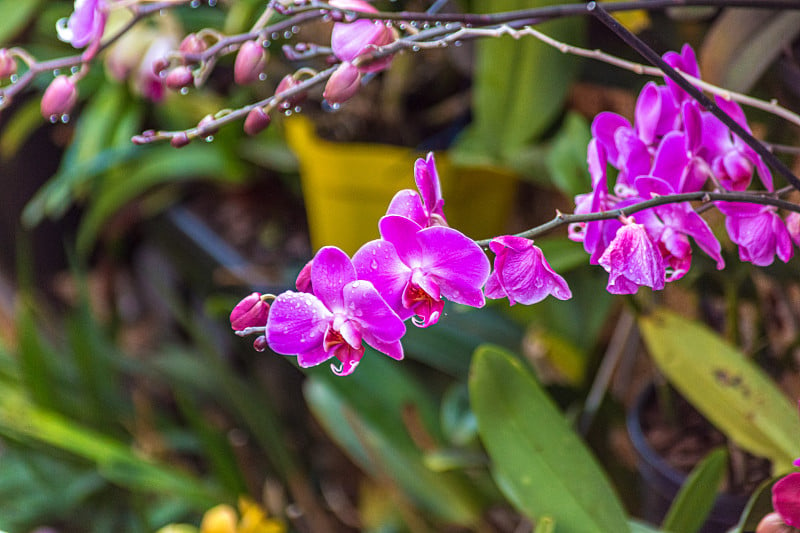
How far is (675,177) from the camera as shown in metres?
0.29

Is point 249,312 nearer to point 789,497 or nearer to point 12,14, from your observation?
point 789,497

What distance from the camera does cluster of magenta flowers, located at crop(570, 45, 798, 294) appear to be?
27cm

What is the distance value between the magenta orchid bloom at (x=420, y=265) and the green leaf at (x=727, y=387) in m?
0.24

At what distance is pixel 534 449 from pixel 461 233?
18 centimetres

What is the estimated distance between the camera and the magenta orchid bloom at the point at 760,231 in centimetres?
27

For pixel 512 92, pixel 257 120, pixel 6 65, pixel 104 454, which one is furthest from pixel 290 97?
pixel 104 454

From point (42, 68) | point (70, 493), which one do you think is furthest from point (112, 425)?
point (42, 68)

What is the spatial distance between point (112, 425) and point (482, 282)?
0.68m

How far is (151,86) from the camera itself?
1.24ft

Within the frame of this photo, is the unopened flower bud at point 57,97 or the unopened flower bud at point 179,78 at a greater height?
the unopened flower bud at point 179,78

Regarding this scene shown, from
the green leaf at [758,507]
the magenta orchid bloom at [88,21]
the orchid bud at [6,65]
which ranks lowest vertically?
the green leaf at [758,507]

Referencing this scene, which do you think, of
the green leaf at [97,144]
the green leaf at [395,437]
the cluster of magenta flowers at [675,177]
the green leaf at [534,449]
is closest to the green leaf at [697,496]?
the green leaf at [534,449]

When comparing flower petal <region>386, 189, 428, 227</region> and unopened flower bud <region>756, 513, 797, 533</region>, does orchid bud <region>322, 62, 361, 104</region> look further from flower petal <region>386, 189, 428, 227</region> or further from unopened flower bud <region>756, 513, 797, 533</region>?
unopened flower bud <region>756, 513, 797, 533</region>

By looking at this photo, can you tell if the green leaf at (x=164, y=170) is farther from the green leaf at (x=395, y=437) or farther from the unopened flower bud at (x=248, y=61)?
the unopened flower bud at (x=248, y=61)
